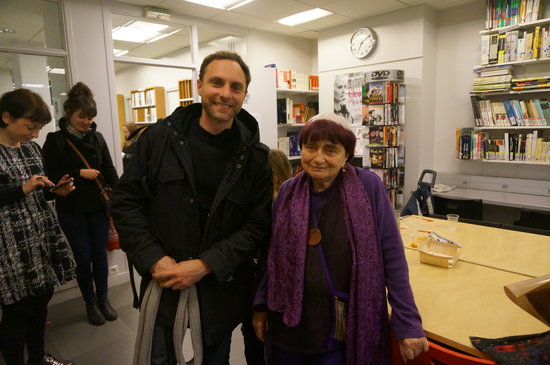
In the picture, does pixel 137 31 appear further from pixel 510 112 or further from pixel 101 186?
pixel 510 112

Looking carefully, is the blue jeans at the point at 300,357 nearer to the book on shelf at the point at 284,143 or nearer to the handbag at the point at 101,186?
the handbag at the point at 101,186

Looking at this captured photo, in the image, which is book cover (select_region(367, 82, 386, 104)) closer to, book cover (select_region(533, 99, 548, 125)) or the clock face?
the clock face

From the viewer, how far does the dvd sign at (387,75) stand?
4.06 meters

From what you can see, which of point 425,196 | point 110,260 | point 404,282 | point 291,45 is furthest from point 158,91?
point 404,282

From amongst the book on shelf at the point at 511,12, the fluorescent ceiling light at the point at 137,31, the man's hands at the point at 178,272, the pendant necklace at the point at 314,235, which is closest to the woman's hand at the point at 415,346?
the pendant necklace at the point at 314,235

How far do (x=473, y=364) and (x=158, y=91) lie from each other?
6709 mm

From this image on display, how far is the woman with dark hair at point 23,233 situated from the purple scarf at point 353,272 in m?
1.36

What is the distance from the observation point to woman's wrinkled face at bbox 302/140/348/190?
1248 millimetres

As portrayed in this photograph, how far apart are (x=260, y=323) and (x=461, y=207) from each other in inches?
94.4

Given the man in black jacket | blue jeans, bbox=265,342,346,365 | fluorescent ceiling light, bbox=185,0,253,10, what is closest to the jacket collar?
the man in black jacket

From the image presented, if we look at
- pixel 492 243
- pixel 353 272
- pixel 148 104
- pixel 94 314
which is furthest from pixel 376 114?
pixel 148 104

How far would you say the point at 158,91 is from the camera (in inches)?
262

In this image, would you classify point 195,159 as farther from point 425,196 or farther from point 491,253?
point 425,196

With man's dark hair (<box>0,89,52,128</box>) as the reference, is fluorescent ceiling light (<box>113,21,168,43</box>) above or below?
above
